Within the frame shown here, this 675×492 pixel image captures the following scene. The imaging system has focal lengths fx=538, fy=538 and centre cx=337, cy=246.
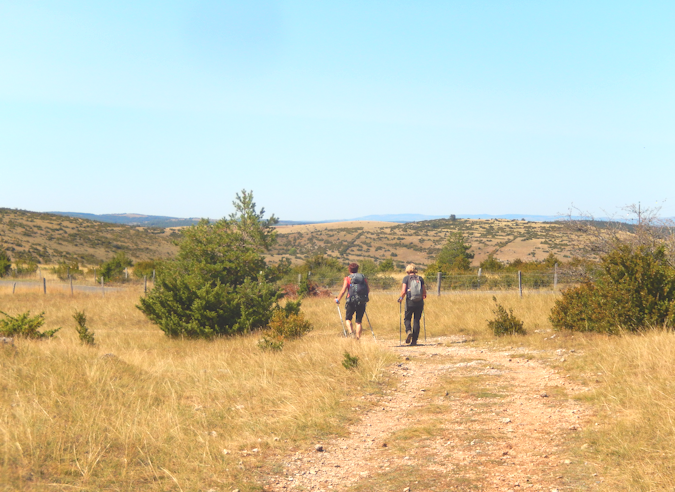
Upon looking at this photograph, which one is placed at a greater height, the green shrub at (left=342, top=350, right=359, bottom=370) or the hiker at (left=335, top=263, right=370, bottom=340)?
the hiker at (left=335, top=263, right=370, bottom=340)

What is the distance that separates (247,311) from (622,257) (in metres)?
8.29

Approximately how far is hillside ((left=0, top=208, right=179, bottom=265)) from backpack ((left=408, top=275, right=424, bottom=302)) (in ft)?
176

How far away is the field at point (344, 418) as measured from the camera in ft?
13.9

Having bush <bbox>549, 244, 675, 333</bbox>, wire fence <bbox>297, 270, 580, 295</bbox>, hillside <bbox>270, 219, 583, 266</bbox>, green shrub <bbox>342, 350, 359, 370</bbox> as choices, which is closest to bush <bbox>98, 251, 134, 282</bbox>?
wire fence <bbox>297, 270, 580, 295</bbox>

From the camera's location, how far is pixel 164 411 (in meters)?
5.88

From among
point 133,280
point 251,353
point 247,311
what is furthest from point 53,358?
point 133,280

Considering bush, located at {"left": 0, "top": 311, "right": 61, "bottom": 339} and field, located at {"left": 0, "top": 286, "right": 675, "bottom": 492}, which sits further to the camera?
bush, located at {"left": 0, "top": 311, "right": 61, "bottom": 339}

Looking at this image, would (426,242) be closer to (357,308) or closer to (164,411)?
(357,308)

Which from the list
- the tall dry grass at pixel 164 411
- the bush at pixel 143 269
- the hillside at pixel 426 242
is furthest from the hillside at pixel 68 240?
the tall dry grass at pixel 164 411

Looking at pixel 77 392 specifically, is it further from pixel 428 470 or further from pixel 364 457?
pixel 428 470

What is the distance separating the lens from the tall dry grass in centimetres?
427

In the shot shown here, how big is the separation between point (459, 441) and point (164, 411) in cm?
314

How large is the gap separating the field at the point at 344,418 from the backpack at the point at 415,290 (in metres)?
1.29

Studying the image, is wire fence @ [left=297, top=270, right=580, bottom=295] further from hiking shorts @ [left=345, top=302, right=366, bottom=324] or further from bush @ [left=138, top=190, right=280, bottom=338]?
hiking shorts @ [left=345, top=302, right=366, bottom=324]
